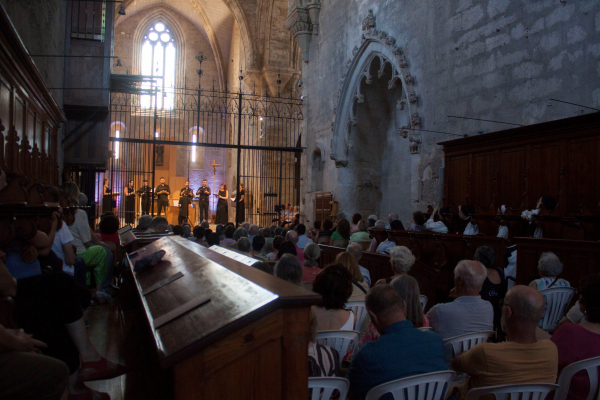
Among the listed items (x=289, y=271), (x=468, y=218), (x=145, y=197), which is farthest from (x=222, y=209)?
(x=289, y=271)

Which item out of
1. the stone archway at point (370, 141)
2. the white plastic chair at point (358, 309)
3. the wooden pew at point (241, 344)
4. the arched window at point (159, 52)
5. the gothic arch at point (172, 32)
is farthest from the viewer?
the arched window at point (159, 52)

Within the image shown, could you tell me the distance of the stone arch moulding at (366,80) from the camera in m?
9.06

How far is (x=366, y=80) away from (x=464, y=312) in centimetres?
906

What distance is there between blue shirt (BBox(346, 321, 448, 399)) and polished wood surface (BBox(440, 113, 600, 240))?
379 centimetres

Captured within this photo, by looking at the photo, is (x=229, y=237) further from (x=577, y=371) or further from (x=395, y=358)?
(x=577, y=371)

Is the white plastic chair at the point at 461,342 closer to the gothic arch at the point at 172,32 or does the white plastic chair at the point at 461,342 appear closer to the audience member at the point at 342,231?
the audience member at the point at 342,231

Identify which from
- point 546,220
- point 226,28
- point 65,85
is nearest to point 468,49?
point 546,220

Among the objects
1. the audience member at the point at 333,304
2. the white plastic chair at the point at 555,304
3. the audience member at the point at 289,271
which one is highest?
the audience member at the point at 289,271

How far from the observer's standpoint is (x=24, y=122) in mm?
5008

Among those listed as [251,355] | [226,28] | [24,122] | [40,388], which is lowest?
[40,388]

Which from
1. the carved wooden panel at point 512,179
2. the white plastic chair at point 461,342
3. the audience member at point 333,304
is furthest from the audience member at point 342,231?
the white plastic chair at point 461,342

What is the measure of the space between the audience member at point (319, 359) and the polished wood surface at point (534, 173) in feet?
13.1

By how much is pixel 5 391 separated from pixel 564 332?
88.0 inches

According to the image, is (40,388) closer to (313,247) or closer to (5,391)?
(5,391)
